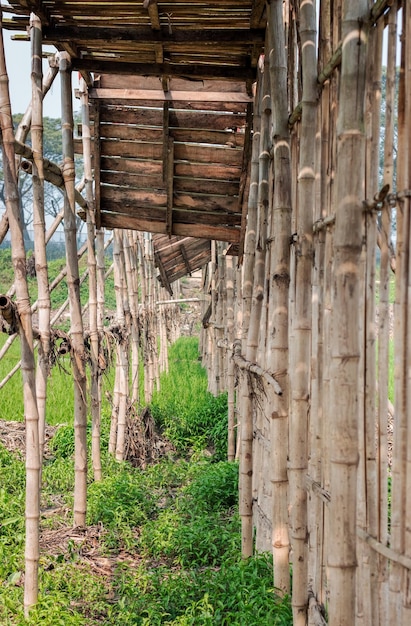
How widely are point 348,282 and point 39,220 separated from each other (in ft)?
9.28

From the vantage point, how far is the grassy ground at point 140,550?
175 inches

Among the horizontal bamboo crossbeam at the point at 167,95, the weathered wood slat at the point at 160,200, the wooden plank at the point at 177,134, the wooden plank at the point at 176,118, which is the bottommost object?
the weathered wood slat at the point at 160,200

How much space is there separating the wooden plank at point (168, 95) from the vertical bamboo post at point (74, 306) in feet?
1.32

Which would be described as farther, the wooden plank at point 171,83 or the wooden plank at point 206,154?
the wooden plank at point 206,154

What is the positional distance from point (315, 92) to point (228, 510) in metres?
4.29

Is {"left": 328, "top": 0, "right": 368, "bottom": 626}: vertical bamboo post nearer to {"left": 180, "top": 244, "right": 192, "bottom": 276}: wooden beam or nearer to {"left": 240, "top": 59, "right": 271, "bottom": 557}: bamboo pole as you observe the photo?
{"left": 240, "top": 59, "right": 271, "bottom": 557}: bamboo pole

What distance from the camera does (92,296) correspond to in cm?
727

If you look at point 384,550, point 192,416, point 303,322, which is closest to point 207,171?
point 303,322

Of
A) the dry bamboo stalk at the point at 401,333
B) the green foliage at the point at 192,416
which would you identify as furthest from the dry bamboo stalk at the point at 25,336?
the green foliage at the point at 192,416

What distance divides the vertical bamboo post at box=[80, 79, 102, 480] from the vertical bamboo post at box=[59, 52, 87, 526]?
61 centimetres

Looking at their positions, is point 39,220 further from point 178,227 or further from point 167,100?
point 178,227

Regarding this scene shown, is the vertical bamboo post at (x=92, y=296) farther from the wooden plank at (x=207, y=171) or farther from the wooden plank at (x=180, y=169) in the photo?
the wooden plank at (x=207, y=171)

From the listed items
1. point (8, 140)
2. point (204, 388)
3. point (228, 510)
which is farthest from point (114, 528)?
point (204, 388)

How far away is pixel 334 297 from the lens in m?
2.80
